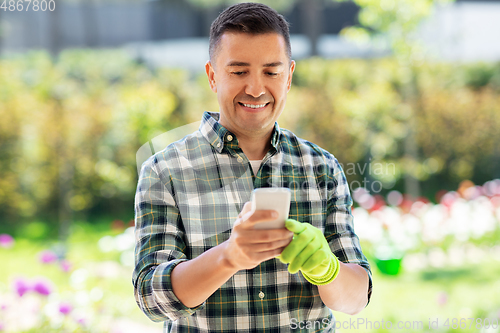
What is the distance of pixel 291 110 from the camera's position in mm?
3326

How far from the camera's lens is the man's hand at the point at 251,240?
2.28 ft

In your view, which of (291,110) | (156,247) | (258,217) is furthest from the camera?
(291,110)

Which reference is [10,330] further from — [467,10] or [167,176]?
[467,10]

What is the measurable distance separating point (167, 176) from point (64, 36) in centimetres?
298

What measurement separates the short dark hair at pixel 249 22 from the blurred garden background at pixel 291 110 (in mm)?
2005

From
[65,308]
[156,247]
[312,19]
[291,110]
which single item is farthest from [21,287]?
[312,19]

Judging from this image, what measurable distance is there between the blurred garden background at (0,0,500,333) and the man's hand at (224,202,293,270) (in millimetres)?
2133

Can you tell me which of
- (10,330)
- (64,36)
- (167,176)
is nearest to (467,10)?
(64,36)

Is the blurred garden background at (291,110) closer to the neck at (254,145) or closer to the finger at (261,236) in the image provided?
the neck at (254,145)

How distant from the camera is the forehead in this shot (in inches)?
35.3

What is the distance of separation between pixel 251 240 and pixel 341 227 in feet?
1.17

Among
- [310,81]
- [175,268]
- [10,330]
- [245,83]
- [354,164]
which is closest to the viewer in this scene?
[175,268]

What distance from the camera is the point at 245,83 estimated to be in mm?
915

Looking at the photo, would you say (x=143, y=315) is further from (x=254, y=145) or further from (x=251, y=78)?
(x=251, y=78)
